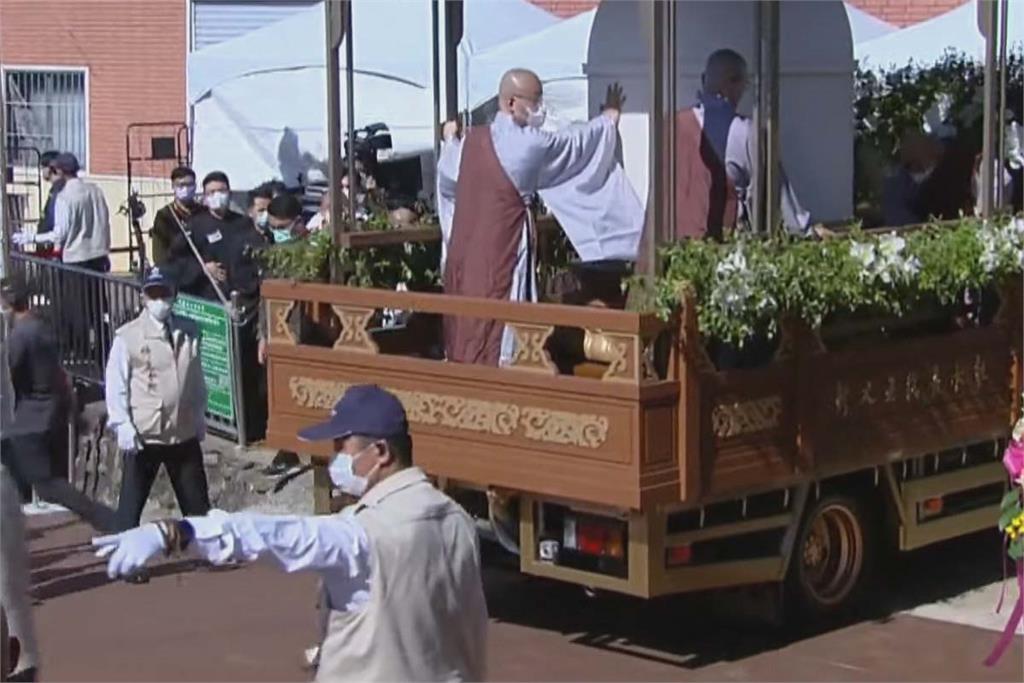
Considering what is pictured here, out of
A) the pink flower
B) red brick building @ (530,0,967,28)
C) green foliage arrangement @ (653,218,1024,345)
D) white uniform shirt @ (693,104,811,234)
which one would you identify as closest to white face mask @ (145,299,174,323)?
white uniform shirt @ (693,104,811,234)

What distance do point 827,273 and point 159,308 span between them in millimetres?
3693

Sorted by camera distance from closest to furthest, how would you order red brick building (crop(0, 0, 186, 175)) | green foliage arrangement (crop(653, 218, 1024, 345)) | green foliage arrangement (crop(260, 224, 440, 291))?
green foliage arrangement (crop(653, 218, 1024, 345)), green foliage arrangement (crop(260, 224, 440, 291)), red brick building (crop(0, 0, 186, 175))

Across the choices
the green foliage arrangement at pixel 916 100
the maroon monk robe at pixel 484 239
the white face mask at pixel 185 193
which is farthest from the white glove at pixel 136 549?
the white face mask at pixel 185 193

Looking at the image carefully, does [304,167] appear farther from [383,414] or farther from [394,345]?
[383,414]

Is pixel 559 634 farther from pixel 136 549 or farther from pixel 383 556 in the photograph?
pixel 136 549

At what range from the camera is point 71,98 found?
23.5m

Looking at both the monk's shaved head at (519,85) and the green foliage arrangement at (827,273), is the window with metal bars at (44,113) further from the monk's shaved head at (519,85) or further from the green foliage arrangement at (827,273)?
the green foliage arrangement at (827,273)

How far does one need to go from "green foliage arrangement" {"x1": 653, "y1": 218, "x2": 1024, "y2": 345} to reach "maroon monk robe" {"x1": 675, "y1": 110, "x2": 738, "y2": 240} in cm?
58

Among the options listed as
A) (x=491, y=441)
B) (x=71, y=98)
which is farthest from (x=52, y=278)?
(x=71, y=98)

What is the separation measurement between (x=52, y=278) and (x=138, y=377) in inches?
167

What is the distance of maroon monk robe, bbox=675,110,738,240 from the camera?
923cm

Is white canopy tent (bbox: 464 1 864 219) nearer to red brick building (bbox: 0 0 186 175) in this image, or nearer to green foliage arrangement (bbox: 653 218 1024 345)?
green foliage arrangement (bbox: 653 218 1024 345)

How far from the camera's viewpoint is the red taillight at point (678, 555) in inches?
330

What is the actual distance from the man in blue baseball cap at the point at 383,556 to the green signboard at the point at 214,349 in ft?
24.7
